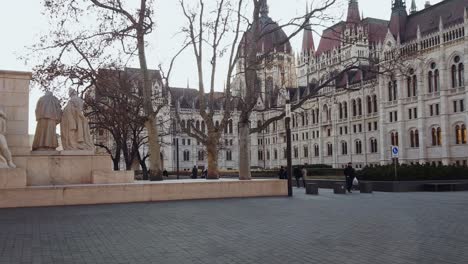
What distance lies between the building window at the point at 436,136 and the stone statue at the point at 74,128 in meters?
60.2

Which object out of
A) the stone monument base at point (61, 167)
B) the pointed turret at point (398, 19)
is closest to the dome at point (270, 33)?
the stone monument base at point (61, 167)

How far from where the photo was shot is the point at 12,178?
15.3m

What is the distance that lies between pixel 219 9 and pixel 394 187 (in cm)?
1327

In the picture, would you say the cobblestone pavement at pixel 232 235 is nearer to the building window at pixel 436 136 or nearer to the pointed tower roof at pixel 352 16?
the pointed tower roof at pixel 352 16

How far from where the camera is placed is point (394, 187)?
26797 millimetres

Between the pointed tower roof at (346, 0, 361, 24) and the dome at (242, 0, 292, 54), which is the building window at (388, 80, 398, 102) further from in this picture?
the dome at (242, 0, 292, 54)

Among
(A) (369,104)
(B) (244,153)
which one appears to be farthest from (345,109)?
(B) (244,153)

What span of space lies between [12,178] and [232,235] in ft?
29.7

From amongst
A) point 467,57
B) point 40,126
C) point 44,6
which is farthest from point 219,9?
point 467,57

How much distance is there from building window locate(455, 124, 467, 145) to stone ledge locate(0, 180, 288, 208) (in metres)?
52.0

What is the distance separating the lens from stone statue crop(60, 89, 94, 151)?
17750 millimetres

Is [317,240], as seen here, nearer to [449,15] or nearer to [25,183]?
[25,183]

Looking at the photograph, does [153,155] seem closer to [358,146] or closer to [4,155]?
[4,155]

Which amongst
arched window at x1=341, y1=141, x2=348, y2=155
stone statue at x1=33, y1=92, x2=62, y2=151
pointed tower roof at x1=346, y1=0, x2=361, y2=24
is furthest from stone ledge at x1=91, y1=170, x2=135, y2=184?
arched window at x1=341, y1=141, x2=348, y2=155
